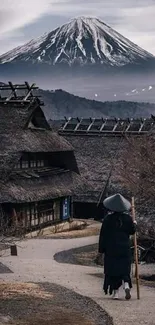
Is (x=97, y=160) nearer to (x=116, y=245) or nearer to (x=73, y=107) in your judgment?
(x=116, y=245)

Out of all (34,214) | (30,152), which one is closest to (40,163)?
(30,152)

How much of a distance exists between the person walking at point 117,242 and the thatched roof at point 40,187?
20.6 m

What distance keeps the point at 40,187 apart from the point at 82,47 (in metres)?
138

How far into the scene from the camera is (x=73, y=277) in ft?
58.1

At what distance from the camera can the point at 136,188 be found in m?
25.3

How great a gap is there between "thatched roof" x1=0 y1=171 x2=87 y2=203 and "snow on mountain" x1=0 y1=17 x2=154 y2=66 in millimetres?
121049

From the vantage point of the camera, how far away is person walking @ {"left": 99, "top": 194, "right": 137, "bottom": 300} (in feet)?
38.6

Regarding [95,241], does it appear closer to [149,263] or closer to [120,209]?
[149,263]

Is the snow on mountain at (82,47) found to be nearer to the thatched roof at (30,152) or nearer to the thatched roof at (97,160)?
the thatched roof at (97,160)

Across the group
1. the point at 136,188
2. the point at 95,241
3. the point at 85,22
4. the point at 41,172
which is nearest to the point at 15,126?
the point at 41,172

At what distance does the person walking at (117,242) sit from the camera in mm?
11766

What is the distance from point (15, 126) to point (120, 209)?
2625 centimetres

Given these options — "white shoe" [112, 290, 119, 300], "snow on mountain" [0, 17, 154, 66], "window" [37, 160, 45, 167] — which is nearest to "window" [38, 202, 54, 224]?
"window" [37, 160, 45, 167]

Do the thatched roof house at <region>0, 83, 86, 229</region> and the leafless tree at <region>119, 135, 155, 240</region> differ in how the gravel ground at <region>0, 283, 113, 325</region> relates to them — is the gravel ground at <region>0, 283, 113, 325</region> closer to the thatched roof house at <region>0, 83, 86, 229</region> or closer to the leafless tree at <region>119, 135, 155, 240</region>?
the leafless tree at <region>119, 135, 155, 240</region>
